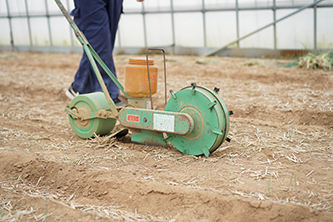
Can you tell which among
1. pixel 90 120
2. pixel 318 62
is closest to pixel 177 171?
pixel 90 120

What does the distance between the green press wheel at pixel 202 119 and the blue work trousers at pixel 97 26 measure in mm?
1412

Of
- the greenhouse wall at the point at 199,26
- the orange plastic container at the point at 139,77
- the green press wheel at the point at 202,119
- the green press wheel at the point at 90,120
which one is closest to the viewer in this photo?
the green press wheel at the point at 202,119

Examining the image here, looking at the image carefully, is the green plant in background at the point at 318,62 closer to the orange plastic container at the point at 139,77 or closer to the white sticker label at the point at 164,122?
the orange plastic container at the point at 139,77

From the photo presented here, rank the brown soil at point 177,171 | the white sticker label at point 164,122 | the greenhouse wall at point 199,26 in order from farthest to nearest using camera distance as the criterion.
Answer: the greenhouse wall at point 199,26
the white sticker label at point 164,122
the brown soil at point 177,171

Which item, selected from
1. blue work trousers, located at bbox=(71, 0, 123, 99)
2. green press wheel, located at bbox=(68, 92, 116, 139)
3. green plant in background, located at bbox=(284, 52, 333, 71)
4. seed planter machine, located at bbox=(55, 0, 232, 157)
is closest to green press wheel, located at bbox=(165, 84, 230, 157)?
seed planter machine, located at bbox=(55, 0, 232, 157)

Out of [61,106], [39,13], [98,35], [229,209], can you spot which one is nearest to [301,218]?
[229,209]

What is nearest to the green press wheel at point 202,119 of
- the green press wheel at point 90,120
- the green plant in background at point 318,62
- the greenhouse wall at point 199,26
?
the green press wheel at point 90,120

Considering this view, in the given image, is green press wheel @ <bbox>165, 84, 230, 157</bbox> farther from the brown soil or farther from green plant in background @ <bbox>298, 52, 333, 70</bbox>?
green plant in background @ <bbox>298, 52, 333, 70</bbox>

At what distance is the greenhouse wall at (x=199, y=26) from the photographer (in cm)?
762

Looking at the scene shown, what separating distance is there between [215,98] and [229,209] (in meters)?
0.89

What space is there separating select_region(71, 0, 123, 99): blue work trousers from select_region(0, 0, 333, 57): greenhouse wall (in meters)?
4.81

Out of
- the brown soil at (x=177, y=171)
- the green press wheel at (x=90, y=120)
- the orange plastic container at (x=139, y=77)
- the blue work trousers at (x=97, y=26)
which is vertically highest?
the blue work trousers at (x=97, y=26)

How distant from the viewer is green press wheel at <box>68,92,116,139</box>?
3.13 meters

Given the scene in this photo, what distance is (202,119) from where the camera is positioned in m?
2.65
